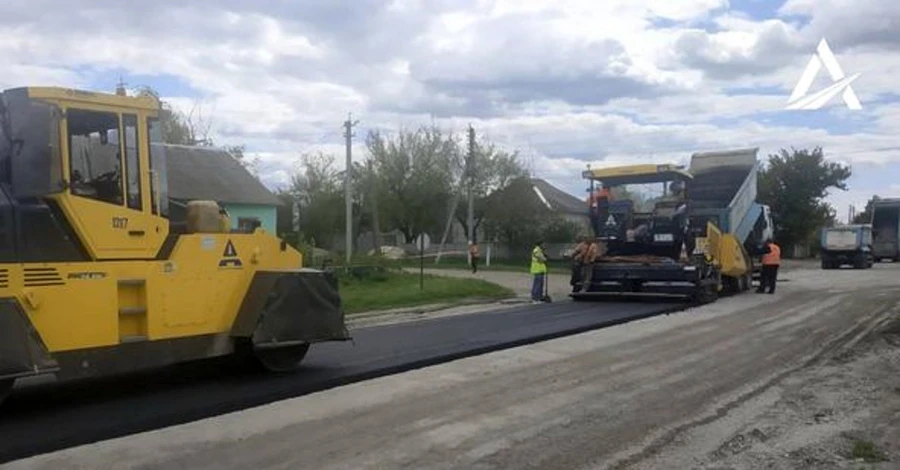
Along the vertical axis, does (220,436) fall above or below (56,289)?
below

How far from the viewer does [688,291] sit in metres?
18.3

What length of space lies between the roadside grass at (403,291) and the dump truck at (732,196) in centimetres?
532

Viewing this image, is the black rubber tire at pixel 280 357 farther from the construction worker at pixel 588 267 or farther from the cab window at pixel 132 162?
the construction worker at pixel 588 267

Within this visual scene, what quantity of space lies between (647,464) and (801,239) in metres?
60.7

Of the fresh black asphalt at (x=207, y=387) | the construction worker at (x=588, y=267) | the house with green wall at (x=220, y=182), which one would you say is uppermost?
the house with green wall at (x=220, y=182)

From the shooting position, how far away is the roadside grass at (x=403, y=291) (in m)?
19.2

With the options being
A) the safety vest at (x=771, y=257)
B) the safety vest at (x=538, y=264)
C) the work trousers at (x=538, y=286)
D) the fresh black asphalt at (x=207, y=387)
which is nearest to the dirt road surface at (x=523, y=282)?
the work trousers at (x=538, y=286)

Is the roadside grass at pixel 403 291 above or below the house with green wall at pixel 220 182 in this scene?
below

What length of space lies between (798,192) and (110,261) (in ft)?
199

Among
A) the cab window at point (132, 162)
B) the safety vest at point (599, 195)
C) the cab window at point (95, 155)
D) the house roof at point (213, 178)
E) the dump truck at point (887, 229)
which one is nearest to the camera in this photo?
the cab window at point (95, 155)

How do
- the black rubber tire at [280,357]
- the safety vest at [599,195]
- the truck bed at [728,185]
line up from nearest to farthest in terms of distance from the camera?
the black rubber tire at [280,357], the safety vest at [599,195], the truck bed at [728,185]

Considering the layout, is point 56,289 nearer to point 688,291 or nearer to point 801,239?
point 688,291

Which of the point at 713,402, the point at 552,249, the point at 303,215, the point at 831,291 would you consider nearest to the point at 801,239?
the point at 552,249

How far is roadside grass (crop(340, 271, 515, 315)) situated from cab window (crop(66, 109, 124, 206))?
9.84 metres
